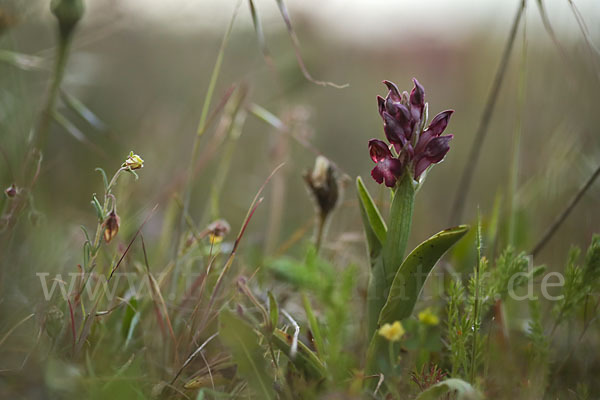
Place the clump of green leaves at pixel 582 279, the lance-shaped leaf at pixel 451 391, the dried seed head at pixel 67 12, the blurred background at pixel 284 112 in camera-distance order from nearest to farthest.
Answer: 1. the lance-shaped leaf at pixel 451 391
2. the clump of green leaves at pixel 582 279
3. the dried seed head at pixel 67 12
4. the blurred background at pixel 284 112

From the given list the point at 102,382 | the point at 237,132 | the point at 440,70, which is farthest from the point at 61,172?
the point at 440,70

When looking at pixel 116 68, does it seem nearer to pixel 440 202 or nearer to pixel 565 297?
pixel 440 202

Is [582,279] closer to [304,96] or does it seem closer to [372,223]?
[372,223]

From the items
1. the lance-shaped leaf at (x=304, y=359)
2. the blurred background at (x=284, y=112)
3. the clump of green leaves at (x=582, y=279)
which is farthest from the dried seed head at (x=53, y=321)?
the clump of green leaves at (x=582, y=279)

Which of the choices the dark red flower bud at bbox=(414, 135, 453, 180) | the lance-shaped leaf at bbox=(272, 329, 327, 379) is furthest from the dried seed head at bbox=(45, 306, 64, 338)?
the dark red flower bud at bbox=(414, 135, 453, 180)

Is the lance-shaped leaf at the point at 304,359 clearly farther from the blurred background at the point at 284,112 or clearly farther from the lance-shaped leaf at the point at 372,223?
the blurred background at the point at 284,112

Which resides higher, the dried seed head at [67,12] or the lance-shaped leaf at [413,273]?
the dried seed head at [67,12]
